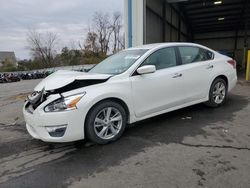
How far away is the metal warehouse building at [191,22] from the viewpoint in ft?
33.0

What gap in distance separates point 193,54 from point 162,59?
0.92m

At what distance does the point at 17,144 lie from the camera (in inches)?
146

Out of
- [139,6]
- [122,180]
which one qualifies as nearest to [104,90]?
[122,180]

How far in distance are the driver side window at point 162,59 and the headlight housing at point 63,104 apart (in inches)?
→ 57.7

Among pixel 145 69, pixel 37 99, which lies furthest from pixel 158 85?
pixel 37 99

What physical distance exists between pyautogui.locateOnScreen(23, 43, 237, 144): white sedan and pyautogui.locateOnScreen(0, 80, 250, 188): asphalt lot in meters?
0.30

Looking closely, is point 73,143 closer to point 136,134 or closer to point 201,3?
point 136,134

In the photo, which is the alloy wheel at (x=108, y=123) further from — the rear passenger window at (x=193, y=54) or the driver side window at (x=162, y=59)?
the rear passenger window at (x=193, y=54)

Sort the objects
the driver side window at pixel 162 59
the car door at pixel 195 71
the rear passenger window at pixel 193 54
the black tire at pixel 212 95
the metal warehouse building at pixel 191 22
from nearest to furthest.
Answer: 1. the driver side window at pixel 162 59
2. the car door at pixel 195 71
3. the rear passenger window at pixel 193 54
4. the black tire at pixel 212 95
5. the metal warehouse building at pixel 191 22

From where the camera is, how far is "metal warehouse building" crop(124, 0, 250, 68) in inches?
396

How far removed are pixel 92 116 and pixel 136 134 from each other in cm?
98

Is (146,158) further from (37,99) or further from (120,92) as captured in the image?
(37,99)

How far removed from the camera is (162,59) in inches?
163

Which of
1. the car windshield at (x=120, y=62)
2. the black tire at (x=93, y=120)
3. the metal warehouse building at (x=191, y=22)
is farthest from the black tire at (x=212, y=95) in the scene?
the metal warehouse building at (x=191, y=22)
